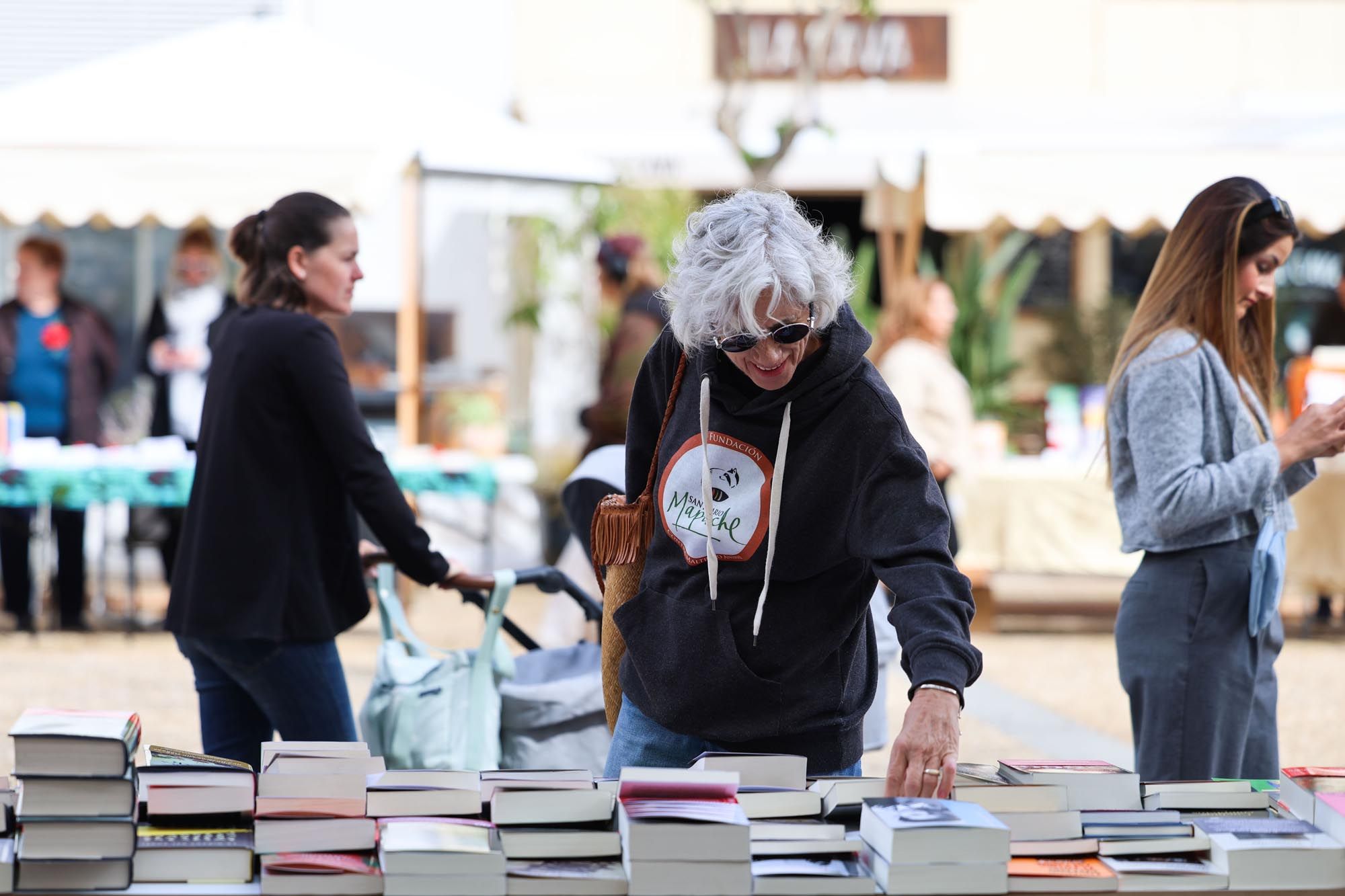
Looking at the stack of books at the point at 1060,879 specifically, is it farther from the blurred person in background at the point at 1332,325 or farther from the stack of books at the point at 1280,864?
the blurred person in background at the point at 1332,325

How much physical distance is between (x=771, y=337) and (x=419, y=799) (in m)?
0.84

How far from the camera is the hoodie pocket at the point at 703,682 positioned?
8.31 feet

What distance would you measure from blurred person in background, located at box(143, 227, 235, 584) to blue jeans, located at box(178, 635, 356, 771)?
530 centimetres

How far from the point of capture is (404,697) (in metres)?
3.68

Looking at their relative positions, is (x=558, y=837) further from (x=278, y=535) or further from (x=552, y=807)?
(x=278, y=535)

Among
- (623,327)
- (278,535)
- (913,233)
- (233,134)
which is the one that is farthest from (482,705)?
(913,233)

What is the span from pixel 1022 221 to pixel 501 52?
6172mm

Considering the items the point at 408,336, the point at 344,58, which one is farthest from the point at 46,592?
the point at 344,58

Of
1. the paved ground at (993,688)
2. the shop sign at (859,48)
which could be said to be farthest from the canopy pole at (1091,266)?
the paved ground at (993,688)

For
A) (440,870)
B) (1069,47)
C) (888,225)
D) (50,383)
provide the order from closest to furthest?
(440,870) → (50,383) → (888,225) → (1069,47)

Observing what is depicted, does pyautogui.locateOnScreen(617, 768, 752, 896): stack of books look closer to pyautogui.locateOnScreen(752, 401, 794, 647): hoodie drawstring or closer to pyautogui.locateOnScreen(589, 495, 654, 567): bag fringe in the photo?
pyautogui.locateOnScreen(752, 401, 794, 647): hoodie drawstring

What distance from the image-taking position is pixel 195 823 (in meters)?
2.12

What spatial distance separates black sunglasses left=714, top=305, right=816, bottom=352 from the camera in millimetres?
2387

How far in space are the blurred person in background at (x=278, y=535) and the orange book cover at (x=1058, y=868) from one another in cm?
168
